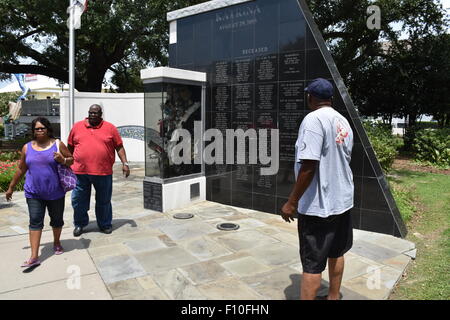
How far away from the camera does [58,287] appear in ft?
11.0

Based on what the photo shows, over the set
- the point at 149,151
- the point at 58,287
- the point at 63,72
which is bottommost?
the point at 58,287

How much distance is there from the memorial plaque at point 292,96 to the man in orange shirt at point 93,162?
2.68m

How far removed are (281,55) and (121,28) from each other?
925cm

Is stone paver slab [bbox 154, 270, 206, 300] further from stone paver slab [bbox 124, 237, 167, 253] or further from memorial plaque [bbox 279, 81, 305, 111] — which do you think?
memorial plaque [bbox 279, 81, 305, 111]

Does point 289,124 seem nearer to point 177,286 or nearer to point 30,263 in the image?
point 177,286

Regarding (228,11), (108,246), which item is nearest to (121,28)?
(228,11)

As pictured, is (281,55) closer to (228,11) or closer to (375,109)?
(228,11)

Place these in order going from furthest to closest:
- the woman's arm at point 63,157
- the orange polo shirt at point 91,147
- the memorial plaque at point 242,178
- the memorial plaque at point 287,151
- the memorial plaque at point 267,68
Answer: the memorial plaque at point 242,178 < the memorial plaque at point 267,68 < the memorial plaque at point 287,151 < the orange polo shirt at point 91,147 < the woman's arm at point 63,157

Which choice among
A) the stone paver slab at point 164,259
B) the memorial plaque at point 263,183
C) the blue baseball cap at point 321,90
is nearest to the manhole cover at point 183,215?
the memorial plaque at point 263,183

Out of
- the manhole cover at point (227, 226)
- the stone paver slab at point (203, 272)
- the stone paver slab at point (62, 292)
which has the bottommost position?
the stone paver slab at point (62, 292)

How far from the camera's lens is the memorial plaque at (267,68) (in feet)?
19.3

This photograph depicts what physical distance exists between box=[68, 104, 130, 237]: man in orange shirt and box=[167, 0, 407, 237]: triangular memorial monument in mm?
2342

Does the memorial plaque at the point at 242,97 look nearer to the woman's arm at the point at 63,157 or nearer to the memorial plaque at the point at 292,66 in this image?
the memorial plaque at the point at 292,66

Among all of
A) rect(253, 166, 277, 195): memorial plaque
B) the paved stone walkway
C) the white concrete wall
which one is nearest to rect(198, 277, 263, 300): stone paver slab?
the paved stone walkway
